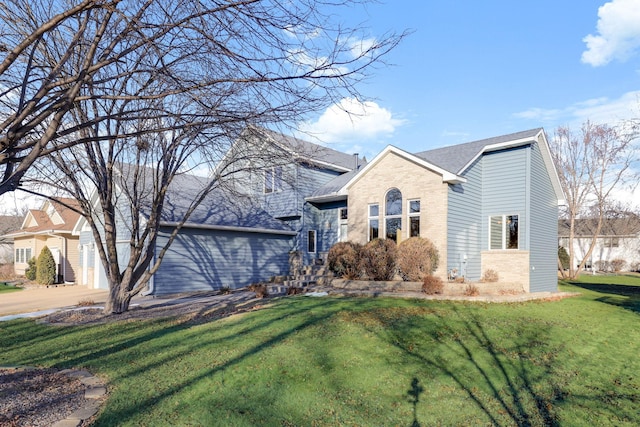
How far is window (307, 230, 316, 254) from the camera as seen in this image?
21203mm

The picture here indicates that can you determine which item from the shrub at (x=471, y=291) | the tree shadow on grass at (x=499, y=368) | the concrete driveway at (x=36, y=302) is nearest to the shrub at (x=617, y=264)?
the shrub at (x=471, y=291)

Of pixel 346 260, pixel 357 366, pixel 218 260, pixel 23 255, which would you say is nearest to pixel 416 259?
pixel 346 260

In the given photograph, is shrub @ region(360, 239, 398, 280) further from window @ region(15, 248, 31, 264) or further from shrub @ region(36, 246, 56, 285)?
window @ region(15, 248, 31, 264)

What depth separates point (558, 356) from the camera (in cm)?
684

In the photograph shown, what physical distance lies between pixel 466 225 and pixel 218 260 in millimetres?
10512

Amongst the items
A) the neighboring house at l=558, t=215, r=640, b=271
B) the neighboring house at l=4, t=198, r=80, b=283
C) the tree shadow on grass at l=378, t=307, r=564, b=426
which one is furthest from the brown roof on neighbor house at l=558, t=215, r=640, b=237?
the neighboring house at l=4, t=198, r=80, b=283

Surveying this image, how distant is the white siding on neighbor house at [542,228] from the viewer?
16.5 metres

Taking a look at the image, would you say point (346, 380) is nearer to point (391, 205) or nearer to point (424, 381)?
point (424, 381)

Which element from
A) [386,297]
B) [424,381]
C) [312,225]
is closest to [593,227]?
[312,225]

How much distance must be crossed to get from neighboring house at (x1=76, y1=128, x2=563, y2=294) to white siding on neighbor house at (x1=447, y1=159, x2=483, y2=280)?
0.04 meters

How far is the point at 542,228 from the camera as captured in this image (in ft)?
58.2

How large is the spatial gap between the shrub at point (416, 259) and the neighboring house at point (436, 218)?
531 millimetres

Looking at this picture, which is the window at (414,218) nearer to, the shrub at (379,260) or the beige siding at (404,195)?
the beige siding at (404,195)

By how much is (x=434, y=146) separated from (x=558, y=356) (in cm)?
1474
